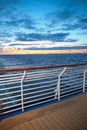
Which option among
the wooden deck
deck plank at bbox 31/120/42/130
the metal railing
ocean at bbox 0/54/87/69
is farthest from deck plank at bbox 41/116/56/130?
ocean at bbox 0/54/87/69

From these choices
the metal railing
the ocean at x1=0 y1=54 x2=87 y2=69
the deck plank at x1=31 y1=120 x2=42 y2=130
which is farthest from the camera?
the ocean at x1=0 y1=54 x2=87 y2=69

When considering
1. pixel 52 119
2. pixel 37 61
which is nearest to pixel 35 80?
pixel 52 119

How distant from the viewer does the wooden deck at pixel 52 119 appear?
79.1 inches

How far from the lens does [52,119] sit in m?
2.22

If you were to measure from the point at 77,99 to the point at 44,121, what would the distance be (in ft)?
3.90

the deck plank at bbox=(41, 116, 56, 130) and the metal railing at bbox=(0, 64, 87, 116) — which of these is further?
the metal railing at bbox=(0, 64, 87, 116)

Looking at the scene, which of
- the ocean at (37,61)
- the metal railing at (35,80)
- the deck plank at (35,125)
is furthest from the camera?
the ocean at (37,61)

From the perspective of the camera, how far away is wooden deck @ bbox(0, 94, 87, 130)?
6.59ft

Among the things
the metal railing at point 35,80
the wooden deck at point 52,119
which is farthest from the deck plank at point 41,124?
the metal railing at point 35,80

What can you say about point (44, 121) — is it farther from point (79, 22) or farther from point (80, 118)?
point (79, 22)

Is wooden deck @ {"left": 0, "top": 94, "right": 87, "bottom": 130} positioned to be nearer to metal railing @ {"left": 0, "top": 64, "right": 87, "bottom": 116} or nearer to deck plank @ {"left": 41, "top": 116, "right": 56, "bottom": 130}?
deck plank @ {"left": 41, "top": 116, "right": 56, "bottom": 130}

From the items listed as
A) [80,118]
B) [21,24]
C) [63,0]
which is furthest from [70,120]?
[21,24]

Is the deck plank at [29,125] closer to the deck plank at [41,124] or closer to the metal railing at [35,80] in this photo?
the deck plank at [41,124]

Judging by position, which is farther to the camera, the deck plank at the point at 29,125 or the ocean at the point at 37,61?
the ocean at the point at 37,61
